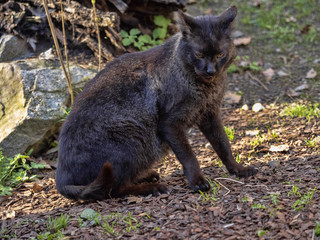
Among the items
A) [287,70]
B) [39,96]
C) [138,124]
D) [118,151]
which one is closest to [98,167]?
[118,151]

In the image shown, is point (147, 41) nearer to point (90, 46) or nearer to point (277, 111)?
point (90, 46)

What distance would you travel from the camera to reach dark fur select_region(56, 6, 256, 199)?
383cm

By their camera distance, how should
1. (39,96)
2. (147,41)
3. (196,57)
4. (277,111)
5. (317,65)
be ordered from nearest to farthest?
1. (196,57)
2. (39,96)
3. (277,111)
4. (147,41)
5. (317,65)

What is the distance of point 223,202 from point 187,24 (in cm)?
174

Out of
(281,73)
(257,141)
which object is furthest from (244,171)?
(281,73)

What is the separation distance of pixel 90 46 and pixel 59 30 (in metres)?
0.55

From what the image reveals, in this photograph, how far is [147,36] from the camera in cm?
Result: 615

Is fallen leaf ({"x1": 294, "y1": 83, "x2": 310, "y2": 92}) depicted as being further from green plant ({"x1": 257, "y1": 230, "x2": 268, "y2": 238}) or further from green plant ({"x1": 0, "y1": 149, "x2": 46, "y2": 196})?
green plant ({"x1": 0, "y1": 149, "x2": 46, "y2": 196})

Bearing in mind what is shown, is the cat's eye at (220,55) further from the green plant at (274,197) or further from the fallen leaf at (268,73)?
the fallen leaf at (268,73)

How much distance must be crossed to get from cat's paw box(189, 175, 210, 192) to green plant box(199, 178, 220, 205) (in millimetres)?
51

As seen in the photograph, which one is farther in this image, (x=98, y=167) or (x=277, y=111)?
(x=277, y=111)

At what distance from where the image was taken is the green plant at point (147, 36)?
19.7 feet

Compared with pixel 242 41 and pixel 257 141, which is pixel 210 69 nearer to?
pixel 257 141

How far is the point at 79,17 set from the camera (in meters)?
5.84
